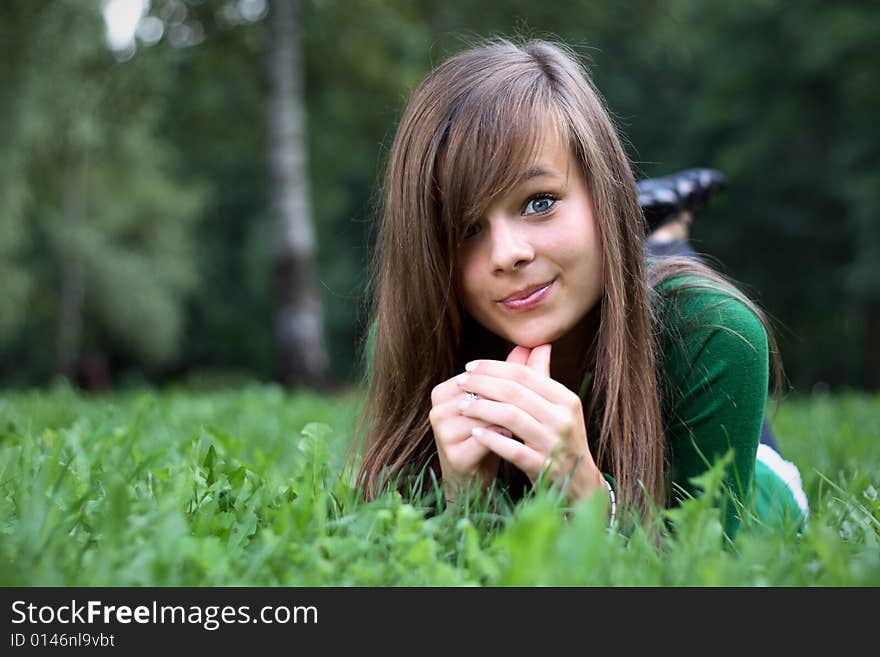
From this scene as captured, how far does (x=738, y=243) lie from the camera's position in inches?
814

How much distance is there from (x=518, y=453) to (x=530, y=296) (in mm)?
366

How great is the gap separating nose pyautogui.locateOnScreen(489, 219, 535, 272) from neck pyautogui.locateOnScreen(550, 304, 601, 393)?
1.10 ft

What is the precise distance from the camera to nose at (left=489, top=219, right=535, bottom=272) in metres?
1.71

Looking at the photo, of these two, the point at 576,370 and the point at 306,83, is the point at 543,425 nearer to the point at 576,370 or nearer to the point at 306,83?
the point at 576,370

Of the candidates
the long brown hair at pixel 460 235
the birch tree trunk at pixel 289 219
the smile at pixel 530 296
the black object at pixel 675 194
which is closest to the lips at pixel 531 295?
the smile at pixel 530 296

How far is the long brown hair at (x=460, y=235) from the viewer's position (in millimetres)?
1738

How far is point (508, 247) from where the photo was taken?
67.4 inches

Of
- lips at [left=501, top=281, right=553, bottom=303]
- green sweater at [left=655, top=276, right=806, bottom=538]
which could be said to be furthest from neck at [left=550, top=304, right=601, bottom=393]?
lips at [left=501, top=281, right=553, bottom=303]

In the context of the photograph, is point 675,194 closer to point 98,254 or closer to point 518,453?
point 518,453

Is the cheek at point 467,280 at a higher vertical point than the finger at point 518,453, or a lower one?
higher

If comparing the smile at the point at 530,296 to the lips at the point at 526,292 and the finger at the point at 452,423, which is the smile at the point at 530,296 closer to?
the lips at the point at 526,292

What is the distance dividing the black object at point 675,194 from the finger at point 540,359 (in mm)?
1424

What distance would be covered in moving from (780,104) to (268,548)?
18.6 metres
